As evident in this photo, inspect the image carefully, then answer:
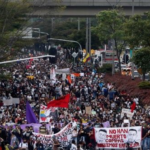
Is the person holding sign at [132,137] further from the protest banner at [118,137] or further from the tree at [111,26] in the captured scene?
the tree at [111,26]

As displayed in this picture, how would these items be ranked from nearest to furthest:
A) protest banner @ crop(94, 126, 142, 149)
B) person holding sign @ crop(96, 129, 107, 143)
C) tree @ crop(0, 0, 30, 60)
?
protest banner @ crop(94, 126, 142, 149), person holding sign @ crop(96, 129, 107, 143), tree @ crop(0, 0, 30, 60)

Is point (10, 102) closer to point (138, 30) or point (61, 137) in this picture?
point (138, 30)

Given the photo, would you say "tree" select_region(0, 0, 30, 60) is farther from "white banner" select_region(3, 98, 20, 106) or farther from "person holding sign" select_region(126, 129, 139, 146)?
"person holding sign" select_region(126, 129, 139, 146)

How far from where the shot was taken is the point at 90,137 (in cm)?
2177

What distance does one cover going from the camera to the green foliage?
40.2 meters

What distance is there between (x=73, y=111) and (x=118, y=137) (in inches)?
394

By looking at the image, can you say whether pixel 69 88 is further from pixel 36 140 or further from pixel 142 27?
pixel 36 140

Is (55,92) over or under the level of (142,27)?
under

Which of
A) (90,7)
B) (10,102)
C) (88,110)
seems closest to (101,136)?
(88,110)

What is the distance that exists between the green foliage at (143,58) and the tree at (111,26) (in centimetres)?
997

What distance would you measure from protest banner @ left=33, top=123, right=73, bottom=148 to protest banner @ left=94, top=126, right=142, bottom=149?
36.0 inches

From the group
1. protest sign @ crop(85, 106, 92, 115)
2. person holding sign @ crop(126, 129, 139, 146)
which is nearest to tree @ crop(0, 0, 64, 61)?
protest sign @ crop(85, 106, 92, 115)

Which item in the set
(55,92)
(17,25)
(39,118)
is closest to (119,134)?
(39,118)

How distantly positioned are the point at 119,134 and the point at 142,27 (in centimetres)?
2112
